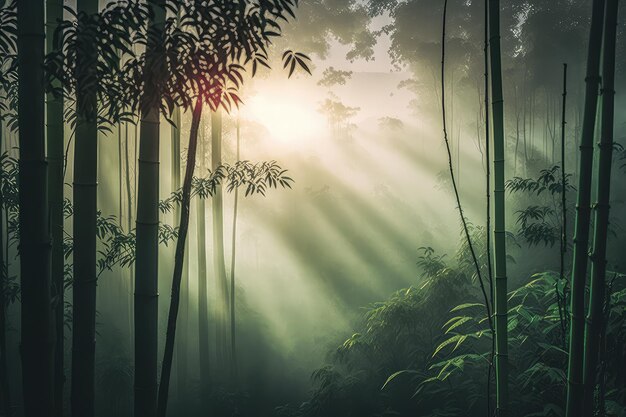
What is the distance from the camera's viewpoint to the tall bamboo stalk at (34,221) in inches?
56.9

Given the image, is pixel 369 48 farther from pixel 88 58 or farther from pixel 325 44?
pixel 88 58

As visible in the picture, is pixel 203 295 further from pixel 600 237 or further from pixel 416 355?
pixel 600 237

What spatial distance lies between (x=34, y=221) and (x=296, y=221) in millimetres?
11739

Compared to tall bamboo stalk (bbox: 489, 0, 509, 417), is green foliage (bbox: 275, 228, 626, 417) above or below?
below

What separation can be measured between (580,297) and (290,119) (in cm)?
1171

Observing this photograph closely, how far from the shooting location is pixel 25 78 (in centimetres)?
145

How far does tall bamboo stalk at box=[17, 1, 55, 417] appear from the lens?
1444mm

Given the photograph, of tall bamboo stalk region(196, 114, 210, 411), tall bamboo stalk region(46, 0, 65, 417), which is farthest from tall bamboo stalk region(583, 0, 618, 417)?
tall bamboo stalk region(196, 114, 210, 411)

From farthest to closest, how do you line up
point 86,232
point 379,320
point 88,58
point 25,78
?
point 379,320
point 86,232
point 88,58
point 25,78

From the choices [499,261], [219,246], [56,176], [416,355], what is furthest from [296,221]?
[499,261]

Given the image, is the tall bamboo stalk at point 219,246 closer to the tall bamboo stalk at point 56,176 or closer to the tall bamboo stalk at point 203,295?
the tall bamboo stalk at point 203,295

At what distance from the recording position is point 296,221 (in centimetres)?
1323

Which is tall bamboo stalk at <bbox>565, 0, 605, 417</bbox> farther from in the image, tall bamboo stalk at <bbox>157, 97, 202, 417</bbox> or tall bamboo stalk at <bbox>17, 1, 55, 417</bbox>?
tall bamboo stalk at <bbox>17, 1, 55, 417</bbox>

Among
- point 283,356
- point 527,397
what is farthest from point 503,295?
point 283,356
